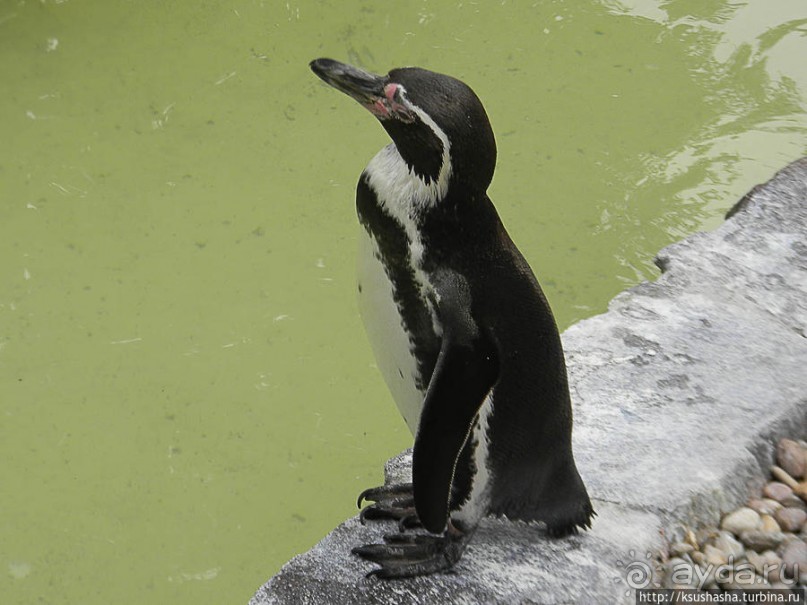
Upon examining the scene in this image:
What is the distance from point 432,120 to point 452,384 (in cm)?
31

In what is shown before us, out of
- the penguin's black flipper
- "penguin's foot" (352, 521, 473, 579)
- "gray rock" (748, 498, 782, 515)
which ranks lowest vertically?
"gray rock" (748, 498, 782, 515)

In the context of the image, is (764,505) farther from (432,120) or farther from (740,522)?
(432,120)

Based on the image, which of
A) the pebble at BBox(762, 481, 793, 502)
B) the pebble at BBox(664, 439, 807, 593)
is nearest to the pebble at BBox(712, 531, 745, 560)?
the pebble at BBox(664, 439, 807, 593)

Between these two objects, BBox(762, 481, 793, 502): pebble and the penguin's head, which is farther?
BBox(762, 481, 793, 502): pebble

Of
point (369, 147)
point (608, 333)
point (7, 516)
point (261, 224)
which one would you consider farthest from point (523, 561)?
point (369, 147)

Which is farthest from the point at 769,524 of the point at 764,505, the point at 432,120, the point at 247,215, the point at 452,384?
the point at 247,215

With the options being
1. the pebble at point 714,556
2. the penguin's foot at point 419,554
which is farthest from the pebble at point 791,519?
the penguin's foot at point 419,554

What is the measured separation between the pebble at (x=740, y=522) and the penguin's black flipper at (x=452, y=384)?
54 centimetres

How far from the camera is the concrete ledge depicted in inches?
59.4

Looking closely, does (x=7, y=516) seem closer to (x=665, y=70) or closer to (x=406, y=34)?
(x=406, y=34)

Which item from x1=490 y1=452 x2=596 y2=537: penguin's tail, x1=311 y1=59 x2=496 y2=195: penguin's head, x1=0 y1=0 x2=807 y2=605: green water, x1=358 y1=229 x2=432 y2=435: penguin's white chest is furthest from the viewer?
x1=0 y1=0 x2=807 y2=605: green water

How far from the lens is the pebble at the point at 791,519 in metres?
1.72

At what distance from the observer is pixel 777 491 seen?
1761 mm

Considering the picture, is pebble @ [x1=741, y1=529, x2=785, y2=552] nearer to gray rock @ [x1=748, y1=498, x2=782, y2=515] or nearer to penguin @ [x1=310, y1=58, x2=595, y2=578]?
gray rock @ [x1=748, y1=498, x2=782, y2=515]
